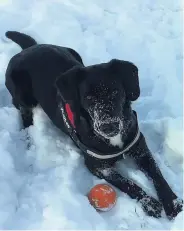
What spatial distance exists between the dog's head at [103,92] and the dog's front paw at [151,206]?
23.4 inches

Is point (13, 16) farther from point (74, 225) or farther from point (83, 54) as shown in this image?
point (74, 225)

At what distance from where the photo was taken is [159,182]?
12.6 feet

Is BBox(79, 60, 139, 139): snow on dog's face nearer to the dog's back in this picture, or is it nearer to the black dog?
the black dog

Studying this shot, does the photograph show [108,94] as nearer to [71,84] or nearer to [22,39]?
[71,84]

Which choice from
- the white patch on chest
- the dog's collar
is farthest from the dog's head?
the dog's collar

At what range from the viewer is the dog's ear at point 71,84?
12.1 feet

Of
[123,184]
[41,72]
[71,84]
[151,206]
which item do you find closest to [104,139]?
[123,184]

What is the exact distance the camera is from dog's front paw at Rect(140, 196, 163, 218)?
12.1ft

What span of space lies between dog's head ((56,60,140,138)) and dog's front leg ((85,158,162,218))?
0.34 metres

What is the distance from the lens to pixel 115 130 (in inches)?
145

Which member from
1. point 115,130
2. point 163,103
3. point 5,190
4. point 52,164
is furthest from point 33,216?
point 163,103

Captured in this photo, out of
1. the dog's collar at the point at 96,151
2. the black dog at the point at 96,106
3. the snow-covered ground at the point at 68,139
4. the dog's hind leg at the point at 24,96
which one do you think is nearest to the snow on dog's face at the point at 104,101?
the black dog at the point at 96,106

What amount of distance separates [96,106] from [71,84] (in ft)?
0.95

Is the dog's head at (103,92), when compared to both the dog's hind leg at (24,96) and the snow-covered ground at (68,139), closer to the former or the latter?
the snow-covered ground at (68,139)
